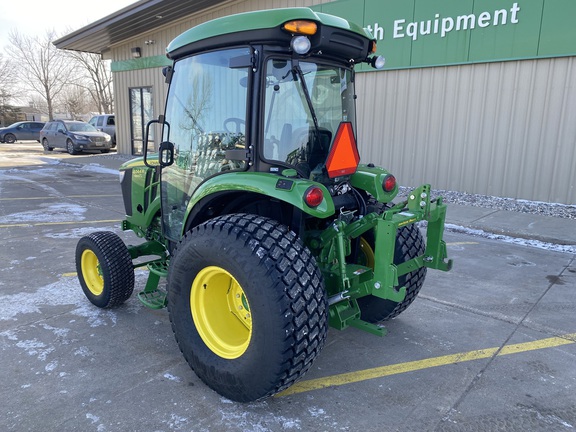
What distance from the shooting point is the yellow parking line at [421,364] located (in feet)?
9.85

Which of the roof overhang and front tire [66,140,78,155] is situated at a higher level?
the roof overhang

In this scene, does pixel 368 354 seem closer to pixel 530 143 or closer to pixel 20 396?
pixel 20 396

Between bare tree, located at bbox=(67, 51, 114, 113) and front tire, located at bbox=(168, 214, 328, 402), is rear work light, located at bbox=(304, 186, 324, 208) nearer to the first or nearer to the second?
front tire, located at bbox=(168, 214, 328, 402)

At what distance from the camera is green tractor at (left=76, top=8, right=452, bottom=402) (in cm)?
250

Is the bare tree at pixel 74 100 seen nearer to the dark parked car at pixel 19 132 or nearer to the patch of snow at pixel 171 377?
the dark parked car at pixel 19 132

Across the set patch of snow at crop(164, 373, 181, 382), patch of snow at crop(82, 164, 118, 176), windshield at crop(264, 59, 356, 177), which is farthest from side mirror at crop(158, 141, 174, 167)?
patch of snow at crop(82, 164, 118, 176)

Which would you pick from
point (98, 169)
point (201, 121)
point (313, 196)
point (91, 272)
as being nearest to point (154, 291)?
point (91, 272)

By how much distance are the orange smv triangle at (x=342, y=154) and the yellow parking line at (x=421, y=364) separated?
1393mm

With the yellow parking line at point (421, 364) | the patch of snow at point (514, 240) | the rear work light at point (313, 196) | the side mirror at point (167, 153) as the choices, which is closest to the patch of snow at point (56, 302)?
the side mirror at point (167, 153)

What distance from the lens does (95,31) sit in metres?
16.2

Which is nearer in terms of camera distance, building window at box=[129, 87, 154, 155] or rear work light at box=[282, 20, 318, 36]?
rear work light at box=[282, 20, 318, 36]

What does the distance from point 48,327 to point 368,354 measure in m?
2.64

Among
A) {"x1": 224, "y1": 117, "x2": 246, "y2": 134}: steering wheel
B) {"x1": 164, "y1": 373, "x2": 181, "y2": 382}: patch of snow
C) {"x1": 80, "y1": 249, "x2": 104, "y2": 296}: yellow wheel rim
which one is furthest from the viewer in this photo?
{"x1": 80, "y1": 249, "x2": 104, "y2": 296}: yellow wheel rim

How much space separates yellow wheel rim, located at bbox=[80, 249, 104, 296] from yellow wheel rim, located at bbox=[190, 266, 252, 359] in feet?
5.64
